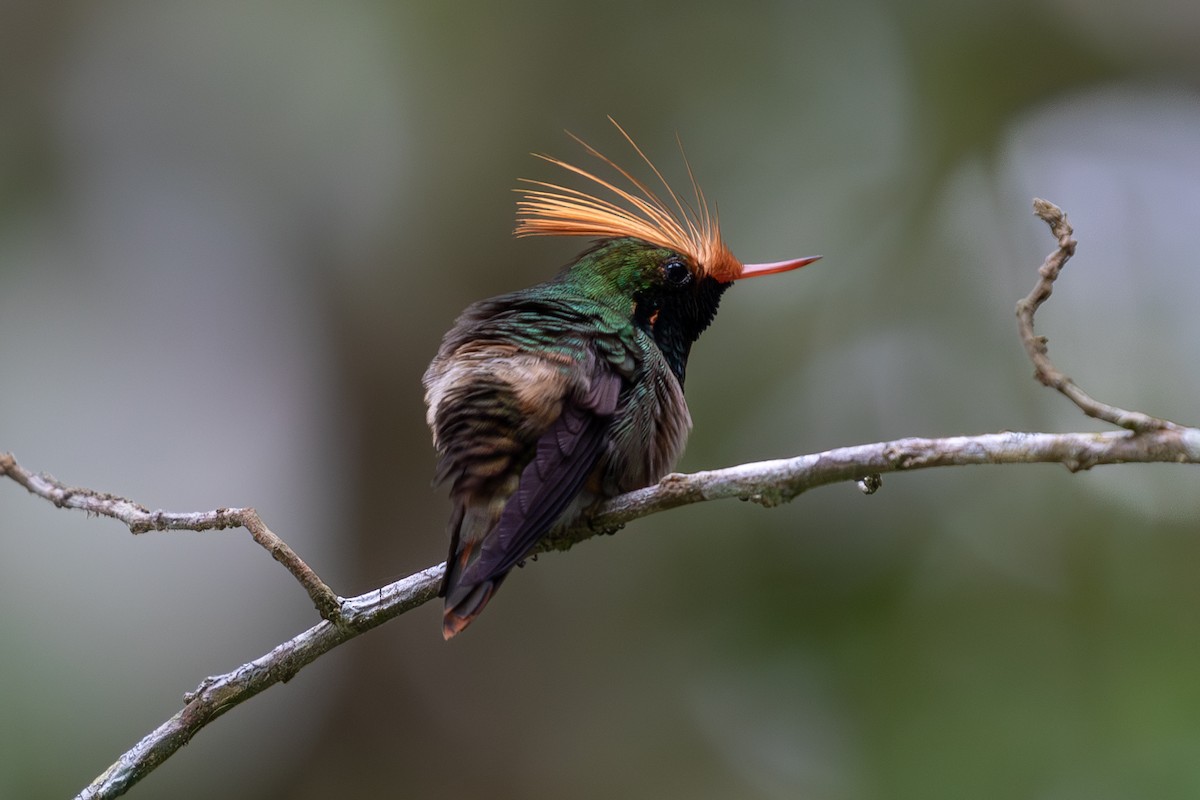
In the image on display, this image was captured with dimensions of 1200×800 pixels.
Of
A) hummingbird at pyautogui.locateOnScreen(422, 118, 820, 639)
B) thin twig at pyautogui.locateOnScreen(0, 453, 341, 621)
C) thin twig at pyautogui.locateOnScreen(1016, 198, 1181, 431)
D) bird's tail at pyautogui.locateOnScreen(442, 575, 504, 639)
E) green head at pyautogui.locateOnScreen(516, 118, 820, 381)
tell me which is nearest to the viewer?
thin twig at pyautogui.locateOnScreen(1016, 198, 1181, 431)

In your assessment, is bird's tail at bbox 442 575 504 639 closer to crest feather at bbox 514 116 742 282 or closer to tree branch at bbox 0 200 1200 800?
tree branch at bbox 0 200 1200 800

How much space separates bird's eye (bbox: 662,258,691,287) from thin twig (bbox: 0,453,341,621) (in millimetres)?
1774

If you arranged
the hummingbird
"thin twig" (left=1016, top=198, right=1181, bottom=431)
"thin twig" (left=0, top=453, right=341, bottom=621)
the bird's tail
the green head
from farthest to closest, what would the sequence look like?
1. the green head
2. the hummingbird
3. the bird's tail
4. "thin twig" (left=0, top=453, right=341, bottom=621)
5. "thin twig" (left=1016, top=198, right=1181, bottom=431)

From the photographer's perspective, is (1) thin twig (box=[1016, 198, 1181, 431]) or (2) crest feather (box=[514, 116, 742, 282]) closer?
(1) thin twig (box=[1016, 198, 1181, 431])

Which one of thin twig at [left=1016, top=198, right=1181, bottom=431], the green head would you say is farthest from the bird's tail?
thin twig at [left=1016, top=198, right=1181, bottom=431]

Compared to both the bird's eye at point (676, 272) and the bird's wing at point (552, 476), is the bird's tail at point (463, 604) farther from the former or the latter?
the bird's eye at point (676, 272)

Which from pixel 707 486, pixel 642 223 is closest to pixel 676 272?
pixel 642 223

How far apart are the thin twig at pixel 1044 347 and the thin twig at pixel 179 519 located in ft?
5.20

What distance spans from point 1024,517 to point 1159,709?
1.45m

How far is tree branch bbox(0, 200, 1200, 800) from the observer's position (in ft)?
6.70

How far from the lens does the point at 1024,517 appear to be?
5.46 meters

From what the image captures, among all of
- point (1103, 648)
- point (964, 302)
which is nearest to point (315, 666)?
point (1103, 648)

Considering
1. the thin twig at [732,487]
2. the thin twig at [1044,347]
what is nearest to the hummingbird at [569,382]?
the thin twig at [732,487]

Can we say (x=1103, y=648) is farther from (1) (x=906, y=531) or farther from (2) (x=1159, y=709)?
(1) (x=906, y=531)
